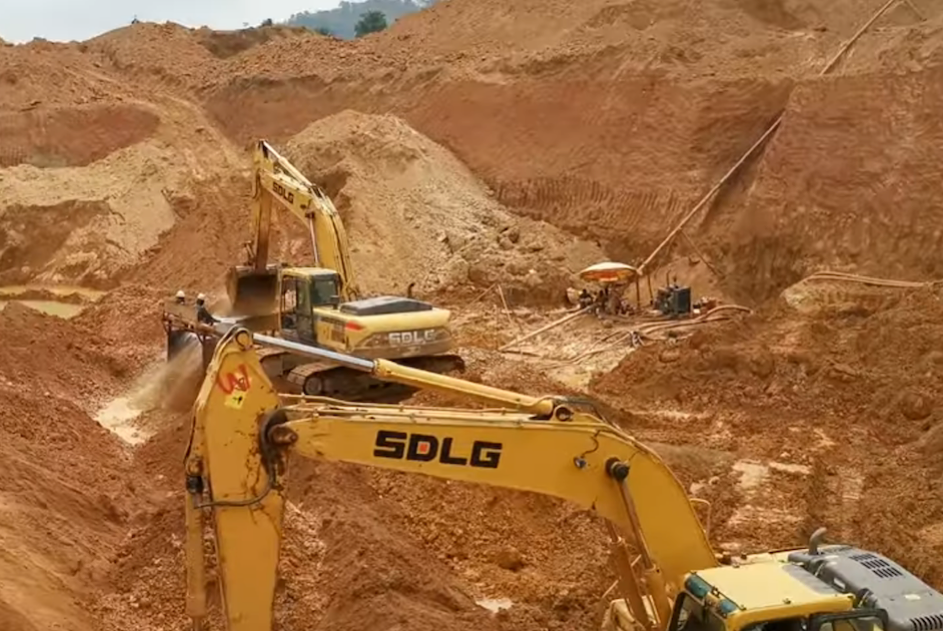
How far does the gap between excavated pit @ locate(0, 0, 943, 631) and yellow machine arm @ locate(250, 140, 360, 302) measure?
2565 millimetres

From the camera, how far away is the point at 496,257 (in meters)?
24.4

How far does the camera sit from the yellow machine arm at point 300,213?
1755 cm

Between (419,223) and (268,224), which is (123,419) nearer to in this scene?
(268,224)

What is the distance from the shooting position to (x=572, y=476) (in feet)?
23.6

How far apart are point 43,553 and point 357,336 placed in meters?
5.95

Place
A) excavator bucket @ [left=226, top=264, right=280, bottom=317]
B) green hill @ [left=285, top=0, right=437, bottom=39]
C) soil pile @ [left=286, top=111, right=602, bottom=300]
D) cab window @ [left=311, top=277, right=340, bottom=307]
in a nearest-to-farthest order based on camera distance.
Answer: cab window @ [left=311, top=277, right=340, bottom=307], excavator bucket @ [left=226, top=264, right=280, bottom=317], soil pile @ [left=286, top=111, right=602, bottom=300], green hill @ [left=285, top=0, right=437, bottom=39]

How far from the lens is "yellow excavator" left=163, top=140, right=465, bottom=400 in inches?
612

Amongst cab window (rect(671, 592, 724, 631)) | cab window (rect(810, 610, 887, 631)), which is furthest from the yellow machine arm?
cab window (rect(810, 610, 887, 631))

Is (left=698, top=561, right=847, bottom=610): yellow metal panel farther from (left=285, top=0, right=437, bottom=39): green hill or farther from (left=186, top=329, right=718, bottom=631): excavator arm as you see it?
(left=285, top=0, right=437, bottom=39): green hill

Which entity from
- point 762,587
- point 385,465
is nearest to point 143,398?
point 385,465

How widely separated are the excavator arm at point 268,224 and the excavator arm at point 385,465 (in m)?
10.4

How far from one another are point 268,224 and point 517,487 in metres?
12.9

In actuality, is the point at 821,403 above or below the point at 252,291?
below

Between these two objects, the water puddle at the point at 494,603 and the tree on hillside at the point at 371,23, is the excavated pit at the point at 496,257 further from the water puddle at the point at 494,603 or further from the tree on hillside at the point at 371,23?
the tree on hillside at the point at 371,23
